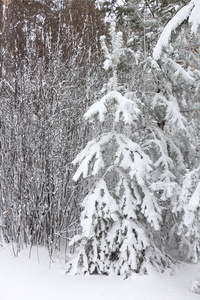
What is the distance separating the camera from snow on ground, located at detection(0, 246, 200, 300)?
363 centimetres

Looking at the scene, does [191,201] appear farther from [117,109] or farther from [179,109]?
[179,109]

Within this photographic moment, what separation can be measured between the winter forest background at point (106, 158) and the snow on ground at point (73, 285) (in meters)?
0.23

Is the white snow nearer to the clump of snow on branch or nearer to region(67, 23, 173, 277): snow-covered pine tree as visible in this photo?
the clump of snow on branch

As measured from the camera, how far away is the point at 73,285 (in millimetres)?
3945

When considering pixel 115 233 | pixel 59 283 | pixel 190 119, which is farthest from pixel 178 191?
pixel 190 119

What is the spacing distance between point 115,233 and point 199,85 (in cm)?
311

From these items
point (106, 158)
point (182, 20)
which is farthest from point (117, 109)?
point (106, 158)

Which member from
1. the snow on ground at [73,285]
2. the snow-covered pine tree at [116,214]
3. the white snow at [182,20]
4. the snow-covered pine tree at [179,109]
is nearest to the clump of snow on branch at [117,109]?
the snow-covered pine tree at [116,214]

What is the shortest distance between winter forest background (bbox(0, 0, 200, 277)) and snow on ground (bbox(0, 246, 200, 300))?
0.76ft

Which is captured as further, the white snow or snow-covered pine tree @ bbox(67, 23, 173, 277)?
snow-covered pine tree @ bbox(67, 23, 173, 277)

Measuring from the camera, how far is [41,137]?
531 cm

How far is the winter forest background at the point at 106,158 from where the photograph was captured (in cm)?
436

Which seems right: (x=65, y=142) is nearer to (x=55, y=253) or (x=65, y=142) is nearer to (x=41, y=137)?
(x=41, y=137)

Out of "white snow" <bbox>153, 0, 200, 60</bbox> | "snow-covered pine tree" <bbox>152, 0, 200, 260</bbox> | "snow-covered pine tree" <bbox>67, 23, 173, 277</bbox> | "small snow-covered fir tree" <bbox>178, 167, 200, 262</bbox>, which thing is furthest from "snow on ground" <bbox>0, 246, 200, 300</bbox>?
"white snow" <bbox>153, 0, 200, 60</bbox>
